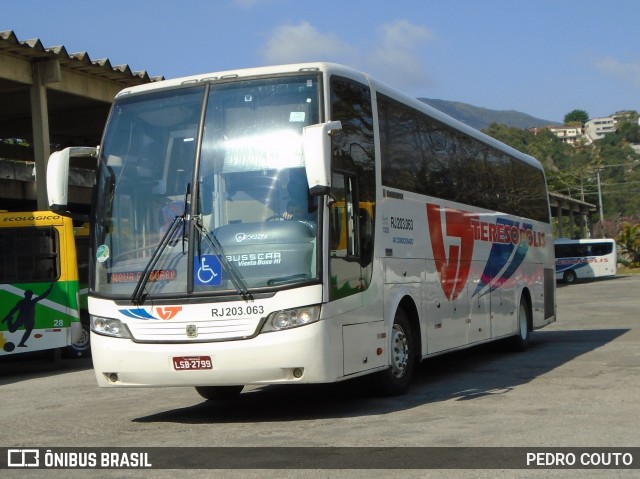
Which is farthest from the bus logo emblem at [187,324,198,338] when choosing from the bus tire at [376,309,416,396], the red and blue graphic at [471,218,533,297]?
the red and blue graphic at [471,218,533,297]

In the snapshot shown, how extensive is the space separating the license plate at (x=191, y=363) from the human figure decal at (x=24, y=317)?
9.15 metres

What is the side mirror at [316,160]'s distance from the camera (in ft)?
29.1

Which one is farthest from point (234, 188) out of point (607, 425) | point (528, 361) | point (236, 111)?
point (528, 361)

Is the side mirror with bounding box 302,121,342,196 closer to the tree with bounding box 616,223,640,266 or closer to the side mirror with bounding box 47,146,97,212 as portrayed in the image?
the side mirror with bounding box 47,146,97,212

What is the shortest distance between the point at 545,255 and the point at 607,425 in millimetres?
11540

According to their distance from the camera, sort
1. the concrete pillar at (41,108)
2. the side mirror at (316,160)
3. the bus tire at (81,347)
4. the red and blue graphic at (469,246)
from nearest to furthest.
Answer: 1. the side mirror at (316,160)
2. the red and blue graphic at (469,246)
3. the bus tire at (81,347)
4. the concrete pillar at (41,108)

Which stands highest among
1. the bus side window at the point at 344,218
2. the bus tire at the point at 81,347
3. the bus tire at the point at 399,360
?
the bus side window at the point at 344,218

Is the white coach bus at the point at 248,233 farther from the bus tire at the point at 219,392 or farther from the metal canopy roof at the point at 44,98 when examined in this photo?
the metal canopy roof at the point at 44,98

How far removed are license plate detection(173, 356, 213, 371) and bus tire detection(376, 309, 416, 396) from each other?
2.31 m

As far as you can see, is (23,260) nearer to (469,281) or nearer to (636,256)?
(469,281)

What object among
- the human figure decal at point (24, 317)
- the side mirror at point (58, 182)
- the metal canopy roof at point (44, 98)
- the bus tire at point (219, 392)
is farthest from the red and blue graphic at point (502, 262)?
the metal canopy roof at point (44, 98)

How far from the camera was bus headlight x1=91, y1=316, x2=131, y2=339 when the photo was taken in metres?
9.82

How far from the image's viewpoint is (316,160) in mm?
8891

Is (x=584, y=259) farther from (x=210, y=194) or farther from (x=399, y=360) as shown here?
(x=210, y=194)
